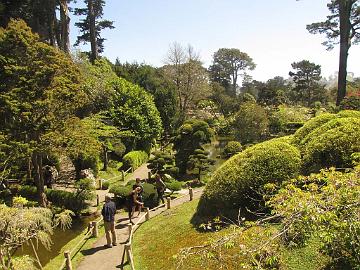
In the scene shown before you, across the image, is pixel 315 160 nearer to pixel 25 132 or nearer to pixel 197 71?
pixel 25 132

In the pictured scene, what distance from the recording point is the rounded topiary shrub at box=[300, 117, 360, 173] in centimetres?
1031

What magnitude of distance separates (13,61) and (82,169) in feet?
31.2

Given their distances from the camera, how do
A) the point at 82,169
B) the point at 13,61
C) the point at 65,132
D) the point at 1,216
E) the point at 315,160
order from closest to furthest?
the point at 1,216, the point at 315,160, the point at 13,61, the point at 65,132, the point at 82,169

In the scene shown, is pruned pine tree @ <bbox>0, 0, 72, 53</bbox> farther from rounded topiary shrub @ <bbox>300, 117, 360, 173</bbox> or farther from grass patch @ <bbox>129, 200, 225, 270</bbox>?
rounded topiary shrub @ <bbox>300, 117, 360, 173</bbox>

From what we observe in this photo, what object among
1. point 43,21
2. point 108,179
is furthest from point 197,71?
point 108,179

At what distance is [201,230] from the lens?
11.3 m

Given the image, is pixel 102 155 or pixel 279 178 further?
pixel 102 155

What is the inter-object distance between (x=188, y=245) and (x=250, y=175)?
9.31 ft

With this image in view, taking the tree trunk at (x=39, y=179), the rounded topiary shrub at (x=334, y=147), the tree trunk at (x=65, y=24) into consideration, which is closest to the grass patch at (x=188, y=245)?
the rounded topiary shrub at (x=334, y=147)

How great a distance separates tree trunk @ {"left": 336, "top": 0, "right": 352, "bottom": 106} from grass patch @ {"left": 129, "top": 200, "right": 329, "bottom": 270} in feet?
57.9

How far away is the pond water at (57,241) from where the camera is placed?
1285cm

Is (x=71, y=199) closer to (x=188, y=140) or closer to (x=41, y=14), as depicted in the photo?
(x=188, y=140)

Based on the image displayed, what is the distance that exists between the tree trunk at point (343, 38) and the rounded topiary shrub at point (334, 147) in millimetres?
16821

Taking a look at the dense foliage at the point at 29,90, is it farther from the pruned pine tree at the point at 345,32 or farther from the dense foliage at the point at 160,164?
the pruned pine tree at the point at 345,32
